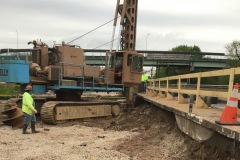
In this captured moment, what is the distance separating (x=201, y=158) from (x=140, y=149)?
6.92 ft

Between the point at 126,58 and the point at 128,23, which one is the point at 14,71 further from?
the point at 128,23

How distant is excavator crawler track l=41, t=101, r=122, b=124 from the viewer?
13922mm

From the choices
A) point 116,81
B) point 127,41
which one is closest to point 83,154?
point 116,81

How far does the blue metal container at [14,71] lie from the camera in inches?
526

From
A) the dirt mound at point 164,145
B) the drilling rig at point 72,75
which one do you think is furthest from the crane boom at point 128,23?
the dirt mound at point 164,145

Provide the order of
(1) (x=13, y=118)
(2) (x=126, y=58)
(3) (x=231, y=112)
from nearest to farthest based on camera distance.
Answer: (3) (x=231, y=112) < (1) (x=13, y=118) < (2) (x=126, y=58)

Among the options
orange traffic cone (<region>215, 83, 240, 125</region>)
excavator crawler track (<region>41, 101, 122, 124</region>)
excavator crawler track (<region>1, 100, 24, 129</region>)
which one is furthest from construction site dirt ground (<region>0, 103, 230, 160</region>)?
excavator crawler track (<region>41, 101, 122, 124</region>)

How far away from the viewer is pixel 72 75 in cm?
1535

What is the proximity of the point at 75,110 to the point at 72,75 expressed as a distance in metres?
1.52

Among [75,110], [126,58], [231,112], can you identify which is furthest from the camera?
[126,58]

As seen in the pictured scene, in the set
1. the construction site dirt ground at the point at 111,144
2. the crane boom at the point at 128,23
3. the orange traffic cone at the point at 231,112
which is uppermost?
the crane boom at the point at 128,23

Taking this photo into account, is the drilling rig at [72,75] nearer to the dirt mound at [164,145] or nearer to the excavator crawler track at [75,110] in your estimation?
the excavator crawler track at [75,110]

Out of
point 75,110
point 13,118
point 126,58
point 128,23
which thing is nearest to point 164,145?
point 13,118

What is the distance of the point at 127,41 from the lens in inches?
736
